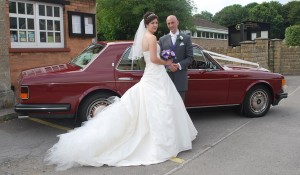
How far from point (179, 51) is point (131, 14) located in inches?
733

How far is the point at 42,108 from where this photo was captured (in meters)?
6.07

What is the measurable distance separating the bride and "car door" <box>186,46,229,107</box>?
1.37 m

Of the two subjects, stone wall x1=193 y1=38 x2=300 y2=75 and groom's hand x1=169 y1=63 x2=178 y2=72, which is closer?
groom's hand x1=169 y1=63 x2=178 y2=72

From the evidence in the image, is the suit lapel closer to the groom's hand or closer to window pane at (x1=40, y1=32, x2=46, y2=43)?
the groom's hand

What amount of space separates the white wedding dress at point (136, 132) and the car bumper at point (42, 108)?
977 millimetres

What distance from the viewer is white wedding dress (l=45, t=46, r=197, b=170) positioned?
4.85 meters

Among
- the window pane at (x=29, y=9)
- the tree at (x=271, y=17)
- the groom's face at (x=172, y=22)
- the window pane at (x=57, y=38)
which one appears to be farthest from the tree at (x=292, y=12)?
the groom's face at (x=172, y=22)

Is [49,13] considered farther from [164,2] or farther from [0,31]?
[164,2]

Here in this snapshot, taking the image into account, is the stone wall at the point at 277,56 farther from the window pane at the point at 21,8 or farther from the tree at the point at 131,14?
the window pane at the point at 21,8

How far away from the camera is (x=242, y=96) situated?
7418 millimetres

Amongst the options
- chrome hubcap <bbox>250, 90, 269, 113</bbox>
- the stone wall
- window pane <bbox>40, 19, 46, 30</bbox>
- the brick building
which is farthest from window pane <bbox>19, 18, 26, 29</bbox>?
the stone wall

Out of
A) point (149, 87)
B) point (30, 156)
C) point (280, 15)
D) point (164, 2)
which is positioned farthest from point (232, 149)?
point (280, 15)

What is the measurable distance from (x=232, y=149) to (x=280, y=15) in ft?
252

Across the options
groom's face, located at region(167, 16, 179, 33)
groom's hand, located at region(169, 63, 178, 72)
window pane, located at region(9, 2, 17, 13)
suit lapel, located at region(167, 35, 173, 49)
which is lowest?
groom's hand, located at region(169, 63, 178, 72)
